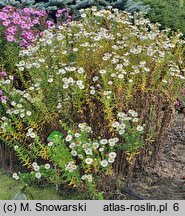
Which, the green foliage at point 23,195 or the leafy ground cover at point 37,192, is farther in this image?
the leafy ground cover at point 37,192

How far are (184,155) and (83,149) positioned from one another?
4.92ft

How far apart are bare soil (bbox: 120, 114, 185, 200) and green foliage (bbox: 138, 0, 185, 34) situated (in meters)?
3.10

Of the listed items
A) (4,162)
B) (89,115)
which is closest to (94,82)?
(89,115)

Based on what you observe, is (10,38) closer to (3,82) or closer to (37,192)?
(3,82)

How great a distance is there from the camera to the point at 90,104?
4.21 metres

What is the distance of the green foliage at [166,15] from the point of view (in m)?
7.80

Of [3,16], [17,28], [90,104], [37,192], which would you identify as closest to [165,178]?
[90,104]

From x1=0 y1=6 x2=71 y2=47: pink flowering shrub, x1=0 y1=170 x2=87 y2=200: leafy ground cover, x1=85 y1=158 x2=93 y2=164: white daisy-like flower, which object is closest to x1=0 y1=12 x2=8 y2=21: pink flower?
x1=0 y1=6 x2=71 y2=47: pink flowering shrub


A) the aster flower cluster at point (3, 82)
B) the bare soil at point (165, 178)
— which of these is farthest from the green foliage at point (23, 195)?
the aster flower cluster at point (3, 82)

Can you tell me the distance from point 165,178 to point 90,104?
3.26ft

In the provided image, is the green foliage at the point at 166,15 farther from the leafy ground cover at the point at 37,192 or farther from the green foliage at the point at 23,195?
the green foliage at the point at 23,195

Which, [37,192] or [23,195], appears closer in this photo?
[23,195]

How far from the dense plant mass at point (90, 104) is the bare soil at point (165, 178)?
20cm

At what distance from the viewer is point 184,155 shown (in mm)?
4934
